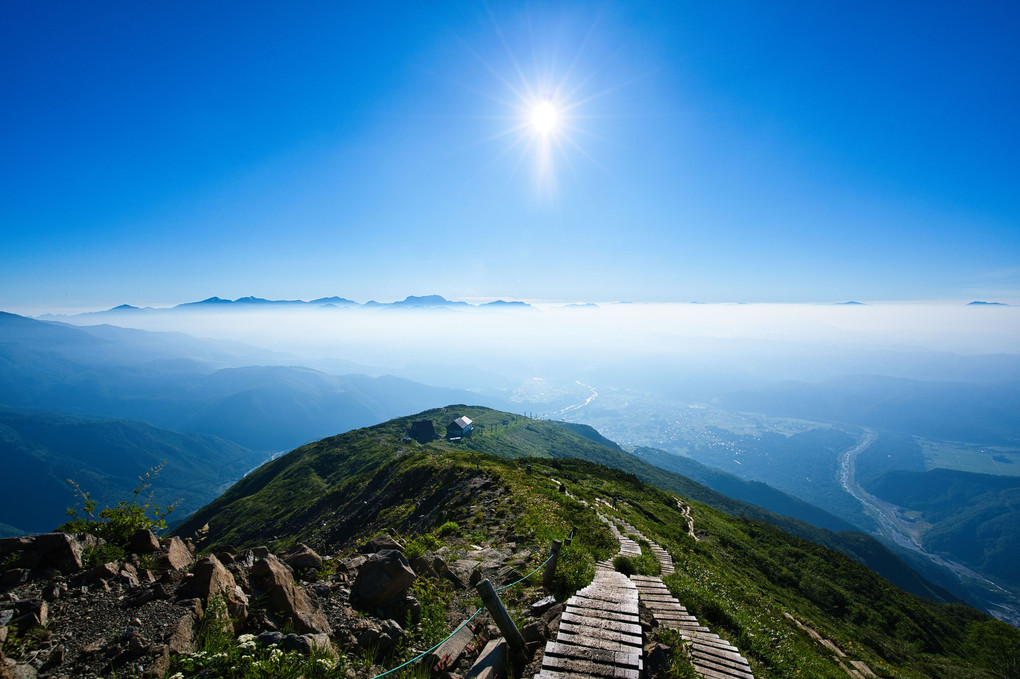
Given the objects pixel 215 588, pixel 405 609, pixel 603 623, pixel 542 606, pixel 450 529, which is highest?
pixel 215 588

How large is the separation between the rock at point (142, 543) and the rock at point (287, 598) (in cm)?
219

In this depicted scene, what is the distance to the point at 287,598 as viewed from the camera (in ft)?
22.3

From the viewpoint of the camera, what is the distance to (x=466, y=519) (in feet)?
58.5

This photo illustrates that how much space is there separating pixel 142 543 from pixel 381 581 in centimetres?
471

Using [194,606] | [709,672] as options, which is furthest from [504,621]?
[194,606]

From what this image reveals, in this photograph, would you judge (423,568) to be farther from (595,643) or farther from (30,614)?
(30,614)

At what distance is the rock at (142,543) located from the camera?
293 inches

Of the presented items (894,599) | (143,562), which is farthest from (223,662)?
(894,599)

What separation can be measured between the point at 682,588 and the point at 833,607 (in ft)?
71.2

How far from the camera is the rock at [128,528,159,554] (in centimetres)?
744

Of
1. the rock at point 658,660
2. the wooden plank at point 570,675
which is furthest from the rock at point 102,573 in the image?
the rock at point 658,660

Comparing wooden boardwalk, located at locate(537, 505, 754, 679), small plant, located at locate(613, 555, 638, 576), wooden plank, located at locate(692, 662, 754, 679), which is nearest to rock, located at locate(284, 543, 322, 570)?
wooden boardwalk, located at locate(537, 505, 754, 679)

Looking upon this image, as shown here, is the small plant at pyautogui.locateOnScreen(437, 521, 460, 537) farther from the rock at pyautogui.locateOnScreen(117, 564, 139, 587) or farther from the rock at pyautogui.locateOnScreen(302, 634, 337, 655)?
the rock at pyautogui.locateOnScreen(117, 564, 139, 587)

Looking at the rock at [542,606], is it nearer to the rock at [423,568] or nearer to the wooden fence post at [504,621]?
the wooden fence post at [504,621]
